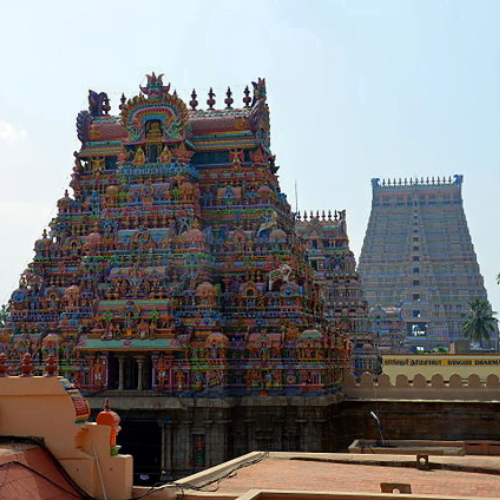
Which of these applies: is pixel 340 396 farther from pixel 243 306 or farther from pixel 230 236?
pixel 230 236

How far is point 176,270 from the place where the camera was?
119 ft

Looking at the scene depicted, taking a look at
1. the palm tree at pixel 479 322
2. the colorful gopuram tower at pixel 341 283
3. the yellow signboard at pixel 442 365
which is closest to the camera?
the yellow signboard at pixel 442 365

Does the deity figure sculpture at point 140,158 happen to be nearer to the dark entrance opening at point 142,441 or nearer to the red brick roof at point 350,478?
the dark entrance opening at point 142,441

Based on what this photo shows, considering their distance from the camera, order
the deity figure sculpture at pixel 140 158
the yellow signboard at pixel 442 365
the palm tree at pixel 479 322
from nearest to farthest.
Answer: the deity figure sculpture at pixel 140 158, the yellow signboard at pixel 442 365, the palm tree at pixel 479 322

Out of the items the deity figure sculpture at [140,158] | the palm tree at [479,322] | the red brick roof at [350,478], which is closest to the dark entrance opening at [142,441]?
the deity figure sculpture at [140,158]

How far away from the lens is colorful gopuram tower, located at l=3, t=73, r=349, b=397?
3441 centimetres

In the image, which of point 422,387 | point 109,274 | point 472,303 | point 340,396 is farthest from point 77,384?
point 472,303

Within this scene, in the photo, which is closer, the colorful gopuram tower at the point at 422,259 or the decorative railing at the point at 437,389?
the decorative railing at the point at 437,389

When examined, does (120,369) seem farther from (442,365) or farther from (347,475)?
(442,365)

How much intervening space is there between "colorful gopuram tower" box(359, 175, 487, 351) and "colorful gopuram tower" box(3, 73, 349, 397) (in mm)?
59709

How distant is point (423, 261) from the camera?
3974 inches

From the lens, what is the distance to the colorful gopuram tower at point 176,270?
34406mm

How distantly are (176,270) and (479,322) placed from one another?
207ft

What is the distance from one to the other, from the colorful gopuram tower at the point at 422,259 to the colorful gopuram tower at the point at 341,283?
37.1 metres
